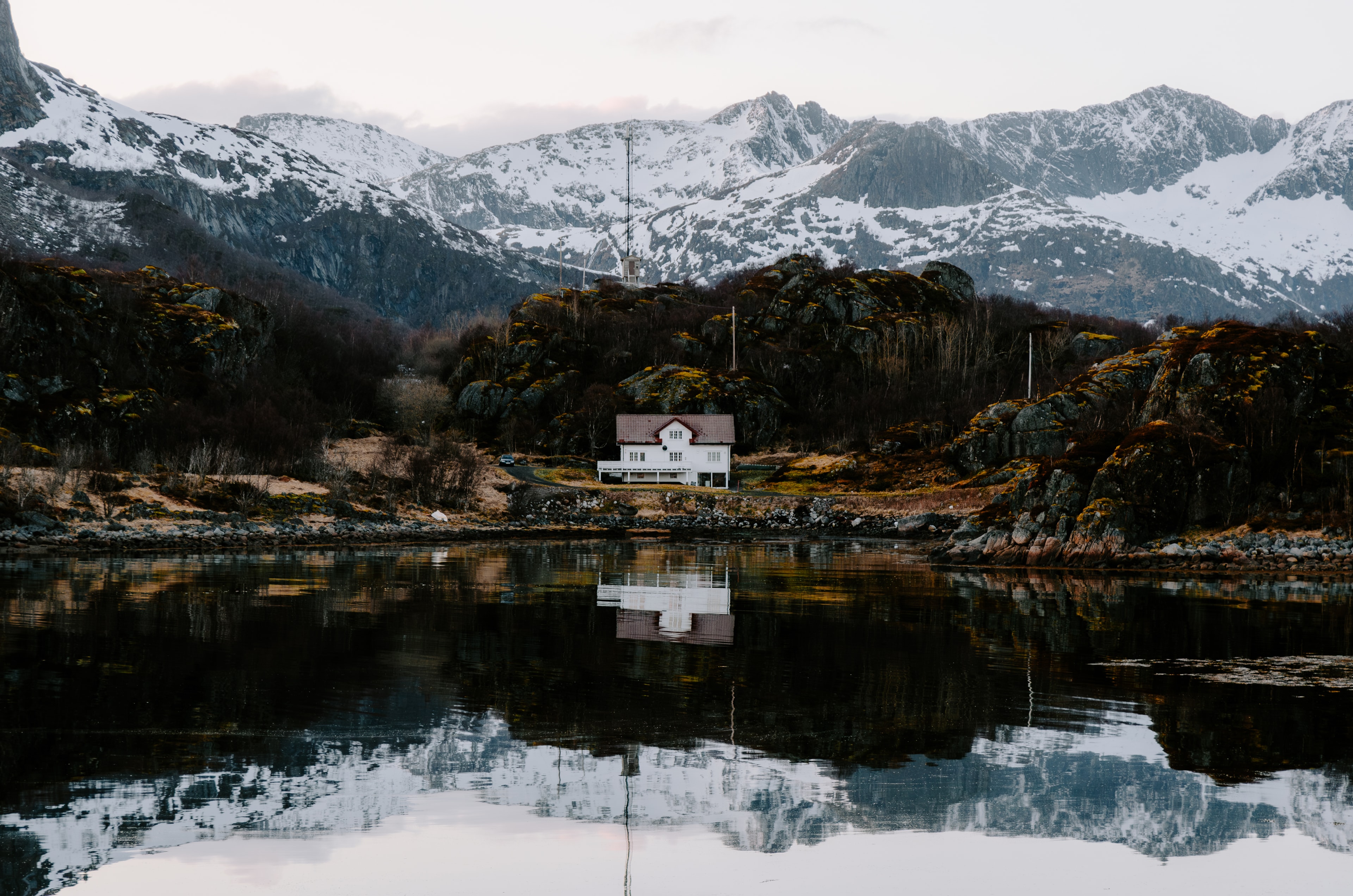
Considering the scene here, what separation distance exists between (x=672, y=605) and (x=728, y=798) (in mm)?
18866

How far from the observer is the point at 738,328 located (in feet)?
416

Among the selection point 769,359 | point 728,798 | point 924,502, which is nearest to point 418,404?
point 769,359

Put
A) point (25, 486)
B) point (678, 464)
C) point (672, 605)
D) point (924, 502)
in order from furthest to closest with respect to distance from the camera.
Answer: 1. point (678, 464)
2. point (924, 502)
3. point (25, 486)
4. point (672, 605)

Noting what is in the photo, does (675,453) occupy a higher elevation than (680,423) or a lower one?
lower

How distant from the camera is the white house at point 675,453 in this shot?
293 feet

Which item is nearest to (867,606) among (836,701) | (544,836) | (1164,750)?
(836,701)

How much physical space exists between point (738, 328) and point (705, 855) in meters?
117

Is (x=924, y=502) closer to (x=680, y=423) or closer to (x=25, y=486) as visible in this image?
(x=680, y=423)

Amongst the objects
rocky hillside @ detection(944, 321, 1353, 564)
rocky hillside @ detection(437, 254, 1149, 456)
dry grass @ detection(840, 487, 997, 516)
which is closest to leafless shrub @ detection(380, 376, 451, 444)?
rocky hillside @ detection(437, 254, 1149, 456)

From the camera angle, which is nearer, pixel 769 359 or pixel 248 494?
pixel 248 494

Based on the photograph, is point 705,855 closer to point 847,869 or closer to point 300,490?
point 847,869

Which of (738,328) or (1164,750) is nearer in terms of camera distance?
(1164,750)

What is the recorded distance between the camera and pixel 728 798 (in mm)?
12734

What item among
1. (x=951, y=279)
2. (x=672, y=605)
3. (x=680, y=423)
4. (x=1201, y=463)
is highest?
(x=951, y=279)
